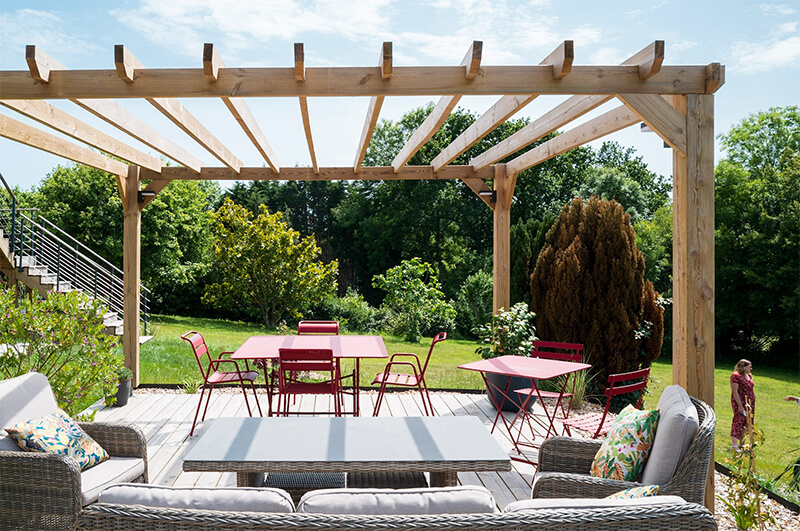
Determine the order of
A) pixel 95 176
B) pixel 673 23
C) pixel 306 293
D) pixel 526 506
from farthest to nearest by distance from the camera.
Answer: pixel 95 176 < pixel 306 293 < pixel 673 23 < pixel 526 506

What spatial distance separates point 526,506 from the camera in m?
1.70

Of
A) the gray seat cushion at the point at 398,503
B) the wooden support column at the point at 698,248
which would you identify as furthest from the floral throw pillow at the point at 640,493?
the wooden support column at the point at 698,248

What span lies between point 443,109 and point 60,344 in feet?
11.6

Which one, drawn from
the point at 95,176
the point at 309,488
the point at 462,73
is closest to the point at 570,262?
the point at 462,73

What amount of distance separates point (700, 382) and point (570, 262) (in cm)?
375

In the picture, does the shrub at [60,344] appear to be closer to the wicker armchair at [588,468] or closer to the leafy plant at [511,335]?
the wicker armchair at [588,468]

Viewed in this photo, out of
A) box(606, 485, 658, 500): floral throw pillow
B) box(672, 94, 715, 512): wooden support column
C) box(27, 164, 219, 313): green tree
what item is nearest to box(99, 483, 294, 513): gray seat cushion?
box(606, 485, 658, 500): floral throw pillow

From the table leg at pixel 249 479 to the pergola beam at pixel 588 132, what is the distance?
3.48 metres

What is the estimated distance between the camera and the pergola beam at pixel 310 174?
6973 mm

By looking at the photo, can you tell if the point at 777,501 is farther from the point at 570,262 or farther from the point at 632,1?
the point at 632,1

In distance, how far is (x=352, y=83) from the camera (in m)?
3.54

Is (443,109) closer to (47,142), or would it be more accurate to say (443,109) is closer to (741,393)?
(47,142)

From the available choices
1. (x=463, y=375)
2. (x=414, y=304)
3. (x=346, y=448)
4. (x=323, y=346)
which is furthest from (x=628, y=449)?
(x=414, y=304)

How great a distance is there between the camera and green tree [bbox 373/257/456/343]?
1370cm
